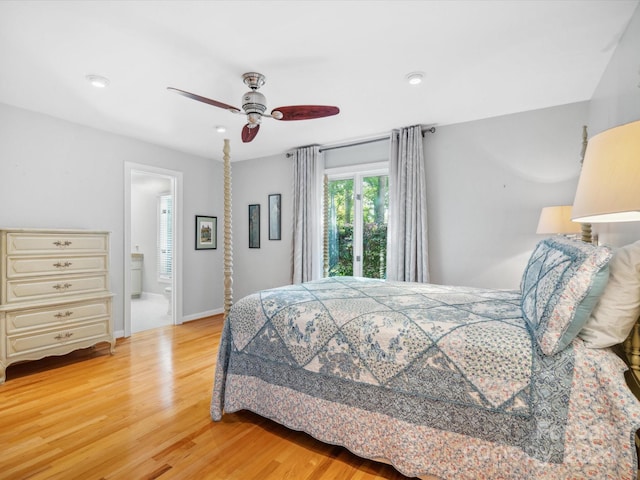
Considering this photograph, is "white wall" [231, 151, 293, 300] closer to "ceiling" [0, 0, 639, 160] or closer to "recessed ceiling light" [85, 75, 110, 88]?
"ceiling" [0, 0, 639, 160]

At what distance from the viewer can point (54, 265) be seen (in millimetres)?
3125

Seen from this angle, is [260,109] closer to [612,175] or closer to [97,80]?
[97,80]

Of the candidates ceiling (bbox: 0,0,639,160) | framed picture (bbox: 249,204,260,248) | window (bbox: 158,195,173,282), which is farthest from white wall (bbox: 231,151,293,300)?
window (bbox: 158,195,173,282)

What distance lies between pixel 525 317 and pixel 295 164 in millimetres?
3705

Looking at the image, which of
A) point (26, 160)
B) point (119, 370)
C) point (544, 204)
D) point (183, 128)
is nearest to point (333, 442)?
point (119, 370)

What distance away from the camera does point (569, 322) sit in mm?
1238

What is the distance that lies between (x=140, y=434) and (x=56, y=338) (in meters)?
1.81

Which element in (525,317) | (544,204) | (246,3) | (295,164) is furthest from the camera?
(295,164)

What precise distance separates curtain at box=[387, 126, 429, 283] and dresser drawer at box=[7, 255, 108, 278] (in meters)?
3.35

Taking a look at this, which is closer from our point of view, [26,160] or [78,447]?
[78,447]

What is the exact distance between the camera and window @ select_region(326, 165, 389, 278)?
4.23 metres

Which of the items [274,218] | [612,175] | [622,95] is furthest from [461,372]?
[274,218]

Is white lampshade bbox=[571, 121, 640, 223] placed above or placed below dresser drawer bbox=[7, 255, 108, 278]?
above

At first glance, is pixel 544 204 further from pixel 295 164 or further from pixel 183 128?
pixel 183 128
